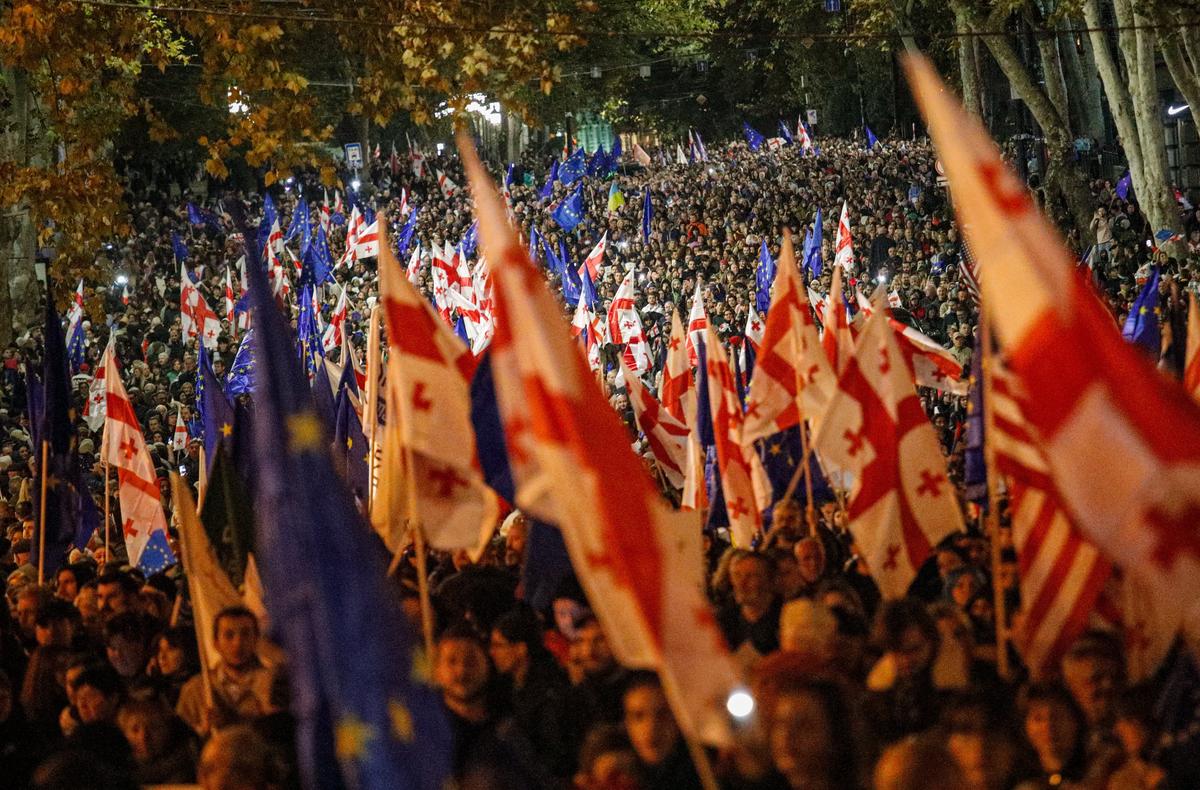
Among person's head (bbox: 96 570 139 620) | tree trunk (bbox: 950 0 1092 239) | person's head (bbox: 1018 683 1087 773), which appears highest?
tree trunk (bbox: 950 0 1092 239)

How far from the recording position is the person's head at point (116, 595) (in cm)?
786

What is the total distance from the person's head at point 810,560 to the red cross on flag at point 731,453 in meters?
1.60

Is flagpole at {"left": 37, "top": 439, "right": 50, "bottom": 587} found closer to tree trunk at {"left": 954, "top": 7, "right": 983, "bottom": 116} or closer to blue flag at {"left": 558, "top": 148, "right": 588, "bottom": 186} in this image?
tree trunk at {"left": 954, "top": 7, "right": 983, "bottom": 116}

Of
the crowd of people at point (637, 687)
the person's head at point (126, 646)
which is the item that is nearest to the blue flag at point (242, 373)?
the crowd of people at point (637, 687)

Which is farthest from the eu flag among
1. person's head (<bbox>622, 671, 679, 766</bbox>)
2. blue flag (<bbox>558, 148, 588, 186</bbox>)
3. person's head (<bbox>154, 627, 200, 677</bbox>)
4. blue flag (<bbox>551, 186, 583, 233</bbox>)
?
blue flag (<bbox>558, 148, 588, 186</bbox>)

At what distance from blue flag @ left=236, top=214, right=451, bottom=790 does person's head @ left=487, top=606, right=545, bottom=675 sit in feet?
4.13

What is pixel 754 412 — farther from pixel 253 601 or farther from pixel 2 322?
pixel 2 322

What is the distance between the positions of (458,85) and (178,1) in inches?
124

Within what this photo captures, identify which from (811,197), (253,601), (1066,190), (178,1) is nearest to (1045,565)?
(253,601)

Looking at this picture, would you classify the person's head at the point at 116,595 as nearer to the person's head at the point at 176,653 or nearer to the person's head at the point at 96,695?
the person's head at the point at 176,653

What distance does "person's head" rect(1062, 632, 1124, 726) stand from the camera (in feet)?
17.1

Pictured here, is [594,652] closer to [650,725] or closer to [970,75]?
[650,725]

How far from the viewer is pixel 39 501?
32.1 feet

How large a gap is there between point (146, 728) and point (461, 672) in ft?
3.73
